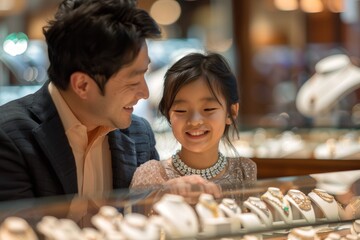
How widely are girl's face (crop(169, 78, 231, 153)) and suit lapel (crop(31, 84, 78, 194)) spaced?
385 mm

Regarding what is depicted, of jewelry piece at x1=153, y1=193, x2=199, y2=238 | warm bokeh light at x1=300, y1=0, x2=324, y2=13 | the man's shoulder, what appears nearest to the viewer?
jewelry piece at x1=153, y1=193, x2=199, y2=238

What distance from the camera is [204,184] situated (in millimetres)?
1971

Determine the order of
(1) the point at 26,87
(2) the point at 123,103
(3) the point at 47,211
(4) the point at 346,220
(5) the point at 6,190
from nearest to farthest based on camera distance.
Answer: (3) the point at 47,211 < (4) the point at 346,220 < (5) the point at 6,190 < (2) the point at 123,103 < (1) the point at 26,87

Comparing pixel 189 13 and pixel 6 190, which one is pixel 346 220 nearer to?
pixel 6 190

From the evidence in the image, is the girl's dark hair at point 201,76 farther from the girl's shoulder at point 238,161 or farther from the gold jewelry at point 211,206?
the gold jewelry at point 211,206

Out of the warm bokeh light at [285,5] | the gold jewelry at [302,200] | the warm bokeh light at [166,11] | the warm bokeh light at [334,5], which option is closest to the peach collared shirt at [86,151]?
the gold jewelry at [302,200]

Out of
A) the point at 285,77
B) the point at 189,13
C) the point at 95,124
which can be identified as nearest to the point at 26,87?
the point at 189,13

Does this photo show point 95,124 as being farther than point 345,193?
Yes

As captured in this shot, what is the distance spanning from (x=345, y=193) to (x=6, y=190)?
950mm

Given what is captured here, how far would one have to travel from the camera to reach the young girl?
252 centimetres

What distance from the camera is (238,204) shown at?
187 cm

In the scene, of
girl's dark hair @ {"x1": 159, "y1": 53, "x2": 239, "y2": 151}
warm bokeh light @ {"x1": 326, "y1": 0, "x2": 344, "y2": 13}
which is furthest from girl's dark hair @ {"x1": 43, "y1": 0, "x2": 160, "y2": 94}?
warm bokeh light @ {"x1": 326, "y1": 0, "x2": 344, "y2": 13}

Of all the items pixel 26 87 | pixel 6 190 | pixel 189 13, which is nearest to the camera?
pixel 6 190

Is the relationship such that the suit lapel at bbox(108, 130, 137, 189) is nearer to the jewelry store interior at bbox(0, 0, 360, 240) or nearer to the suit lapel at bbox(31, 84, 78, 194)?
the suit lapel at bbox(31, 84, 78, 194)
